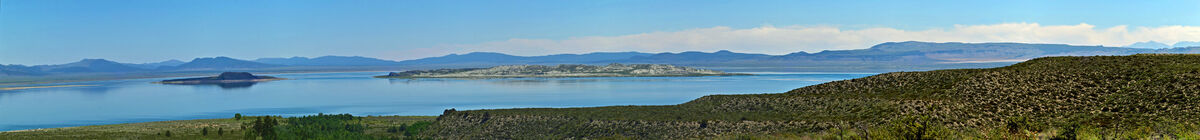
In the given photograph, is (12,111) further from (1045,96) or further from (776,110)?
(1045,96)

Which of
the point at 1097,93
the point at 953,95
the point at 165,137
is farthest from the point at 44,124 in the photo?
the point at 1097,93

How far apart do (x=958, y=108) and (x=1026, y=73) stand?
1367 centimetres

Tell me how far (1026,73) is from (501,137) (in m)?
34.1

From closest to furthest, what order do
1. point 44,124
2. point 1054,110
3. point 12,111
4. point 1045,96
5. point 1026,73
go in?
1. point 1054,110
2. point 1045,96
3. point 1026,73
4. point 44,124
5. point 12,111

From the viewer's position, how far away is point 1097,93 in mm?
47875

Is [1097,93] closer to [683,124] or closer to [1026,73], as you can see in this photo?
[1026,73]

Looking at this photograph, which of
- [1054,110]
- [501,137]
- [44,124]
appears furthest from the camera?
[44,124]

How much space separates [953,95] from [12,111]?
148 m

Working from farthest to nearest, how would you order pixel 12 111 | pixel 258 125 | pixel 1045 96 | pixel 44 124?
pixel 12 111 < pixel 44 124 < pixel 258 125 < pixel 1045 96

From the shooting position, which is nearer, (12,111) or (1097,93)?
(1097,93)

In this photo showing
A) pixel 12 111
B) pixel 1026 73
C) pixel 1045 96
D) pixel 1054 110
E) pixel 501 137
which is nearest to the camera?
pixel 1054 110

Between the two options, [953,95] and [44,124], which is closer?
[953,95]

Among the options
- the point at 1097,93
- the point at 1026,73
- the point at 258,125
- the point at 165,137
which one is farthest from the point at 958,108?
the point at 165,137

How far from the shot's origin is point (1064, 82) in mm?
51500
